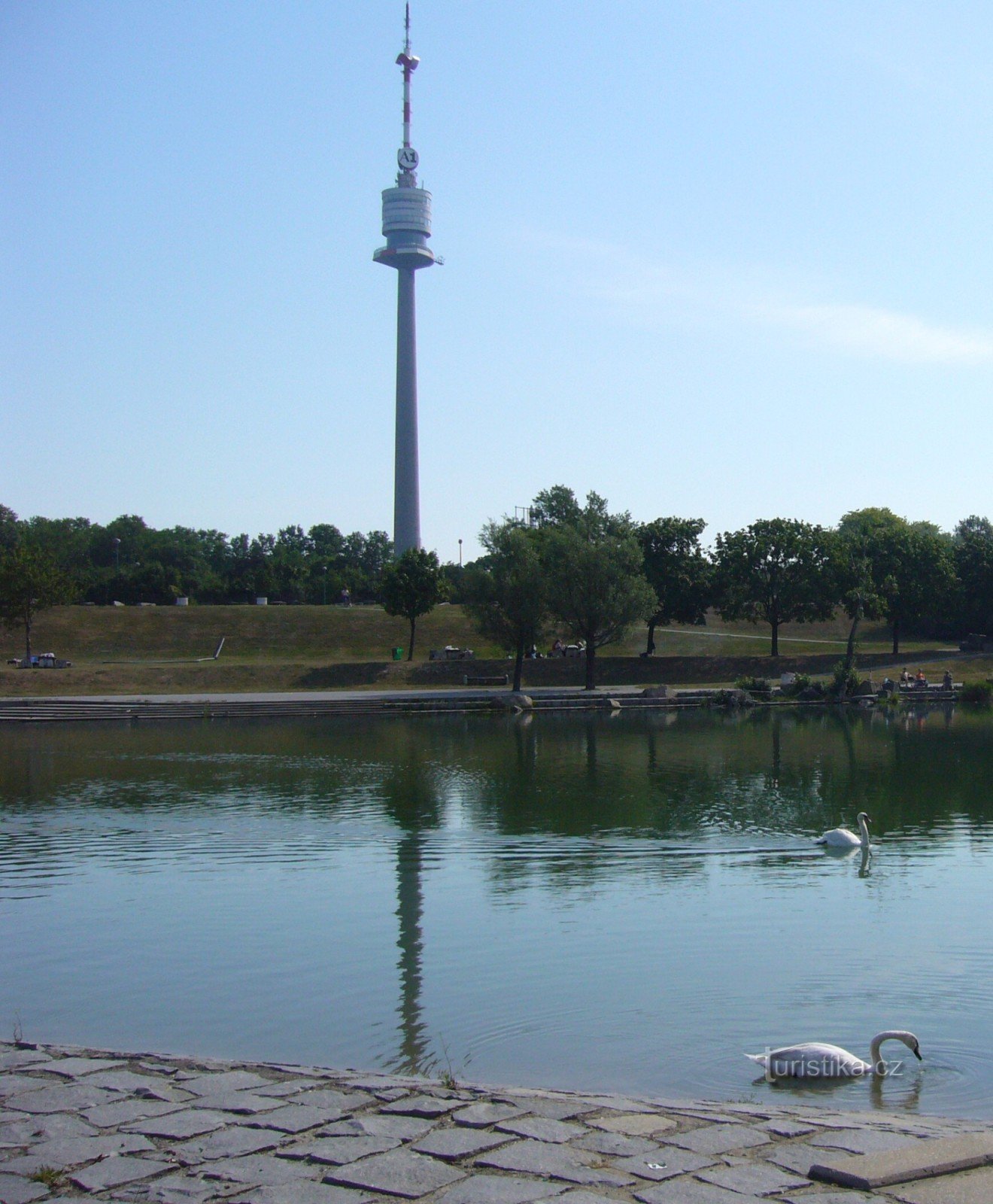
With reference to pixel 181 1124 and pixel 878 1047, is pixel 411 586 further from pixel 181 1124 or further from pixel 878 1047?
pixel 181 1124

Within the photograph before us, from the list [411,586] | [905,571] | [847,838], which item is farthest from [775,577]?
[847,838]

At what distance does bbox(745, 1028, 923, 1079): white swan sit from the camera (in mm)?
8492

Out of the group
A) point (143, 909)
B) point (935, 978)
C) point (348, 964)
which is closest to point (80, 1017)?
point (348, 964)

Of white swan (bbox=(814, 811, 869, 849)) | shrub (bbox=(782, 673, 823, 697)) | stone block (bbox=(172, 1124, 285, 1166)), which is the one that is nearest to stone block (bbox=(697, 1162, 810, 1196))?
stone block (bbox=(172, 1124, 285, 1166))

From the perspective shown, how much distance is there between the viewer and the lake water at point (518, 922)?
31.1 feet

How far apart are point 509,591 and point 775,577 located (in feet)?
65.8

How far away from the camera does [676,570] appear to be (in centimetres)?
7181

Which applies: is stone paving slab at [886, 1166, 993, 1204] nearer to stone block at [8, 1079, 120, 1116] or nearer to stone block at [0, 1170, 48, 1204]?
stone block at [0, 1170, 48, 1204]

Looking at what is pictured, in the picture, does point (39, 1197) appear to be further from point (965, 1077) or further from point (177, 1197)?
point (965, 1077)

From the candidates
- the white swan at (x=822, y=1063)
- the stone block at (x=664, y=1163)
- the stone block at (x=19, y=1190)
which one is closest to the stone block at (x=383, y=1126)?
the stone block at (x=664, y=1163)

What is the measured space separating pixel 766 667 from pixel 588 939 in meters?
56.1

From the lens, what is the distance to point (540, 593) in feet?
193

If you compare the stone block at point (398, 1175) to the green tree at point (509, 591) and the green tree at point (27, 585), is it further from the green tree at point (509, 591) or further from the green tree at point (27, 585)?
the green tree at point (27, 585)

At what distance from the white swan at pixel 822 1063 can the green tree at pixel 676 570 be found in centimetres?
6212
